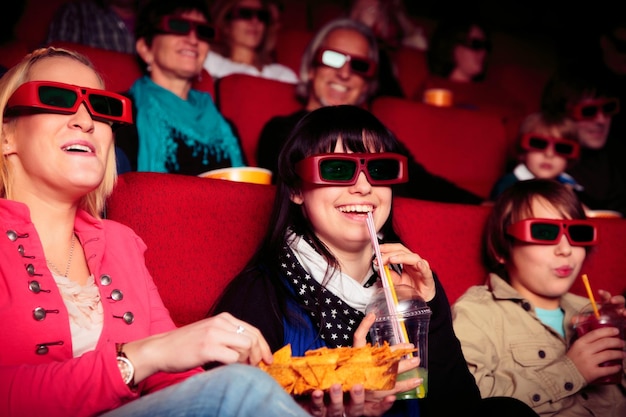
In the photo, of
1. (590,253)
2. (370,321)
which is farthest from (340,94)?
(370,321)

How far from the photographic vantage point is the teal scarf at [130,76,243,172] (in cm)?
182

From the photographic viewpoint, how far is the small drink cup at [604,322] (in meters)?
1.34

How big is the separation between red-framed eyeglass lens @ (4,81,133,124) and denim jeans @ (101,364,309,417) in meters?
0.45

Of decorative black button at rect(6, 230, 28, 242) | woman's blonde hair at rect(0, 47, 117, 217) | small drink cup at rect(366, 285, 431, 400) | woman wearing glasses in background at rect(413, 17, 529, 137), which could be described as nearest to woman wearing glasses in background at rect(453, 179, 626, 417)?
small drink cup at rect(366, 285, 431, 400)

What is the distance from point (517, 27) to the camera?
415cm

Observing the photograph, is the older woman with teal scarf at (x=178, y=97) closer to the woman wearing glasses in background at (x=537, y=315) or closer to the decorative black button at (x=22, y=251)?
the woman wearing glasses in background at (x=537, y=315)

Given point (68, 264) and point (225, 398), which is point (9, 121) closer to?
point (68, 264)

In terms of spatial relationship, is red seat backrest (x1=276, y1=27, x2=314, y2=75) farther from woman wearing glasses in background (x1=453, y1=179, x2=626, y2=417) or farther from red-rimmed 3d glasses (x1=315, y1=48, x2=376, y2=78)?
woman wearing glasses in background (x1=453, y1=179, x2=626, y2=417)

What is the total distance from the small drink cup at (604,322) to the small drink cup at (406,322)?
0.48m

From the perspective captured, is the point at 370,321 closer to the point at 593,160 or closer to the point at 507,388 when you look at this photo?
the point at 507,388

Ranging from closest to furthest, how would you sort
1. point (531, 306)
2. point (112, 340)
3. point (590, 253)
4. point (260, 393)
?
point (260, 393) < point (112, 340) < point (531, 306) < point (590, 253)

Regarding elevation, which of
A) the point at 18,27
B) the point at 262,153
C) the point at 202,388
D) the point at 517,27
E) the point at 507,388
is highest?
the point at 517,27

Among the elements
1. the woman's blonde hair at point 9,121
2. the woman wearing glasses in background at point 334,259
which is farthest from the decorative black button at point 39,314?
the woman wearing glasses in background at point 334,259

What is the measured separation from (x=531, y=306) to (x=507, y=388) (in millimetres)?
222
